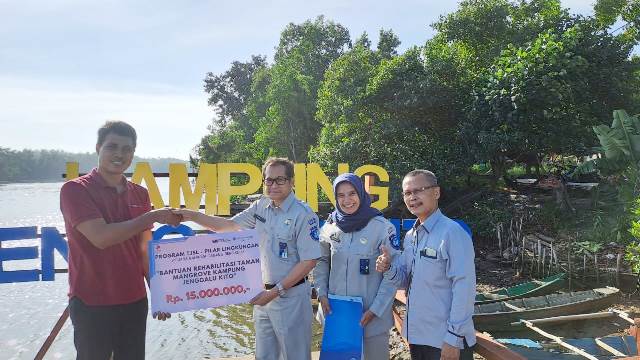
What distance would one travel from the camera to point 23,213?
44.4 metres

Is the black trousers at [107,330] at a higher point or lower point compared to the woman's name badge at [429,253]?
lower

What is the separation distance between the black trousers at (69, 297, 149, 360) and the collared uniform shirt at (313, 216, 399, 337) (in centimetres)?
135

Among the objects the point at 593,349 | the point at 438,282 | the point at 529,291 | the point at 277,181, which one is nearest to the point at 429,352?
the point at 438,282

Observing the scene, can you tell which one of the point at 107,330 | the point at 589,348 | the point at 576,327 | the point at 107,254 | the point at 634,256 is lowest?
the point at 576,327

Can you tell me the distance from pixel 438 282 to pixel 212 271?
166cm

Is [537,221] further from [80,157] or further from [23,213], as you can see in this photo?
[80,157]

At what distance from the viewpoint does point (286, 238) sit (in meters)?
3.37

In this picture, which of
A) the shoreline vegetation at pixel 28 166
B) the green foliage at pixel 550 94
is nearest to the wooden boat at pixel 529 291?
the green foliage at pixel 550 94

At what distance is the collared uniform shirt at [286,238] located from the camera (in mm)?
3336

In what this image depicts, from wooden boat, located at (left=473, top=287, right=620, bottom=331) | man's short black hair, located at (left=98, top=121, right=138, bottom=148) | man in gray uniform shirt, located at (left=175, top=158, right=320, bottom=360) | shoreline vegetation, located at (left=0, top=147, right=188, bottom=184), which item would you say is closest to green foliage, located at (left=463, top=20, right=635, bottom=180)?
wooden boat, located at (left=473, top=287, right=620, bottom=331)

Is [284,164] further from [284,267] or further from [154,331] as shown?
[154,331]

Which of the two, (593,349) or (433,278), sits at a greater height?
(433,278)

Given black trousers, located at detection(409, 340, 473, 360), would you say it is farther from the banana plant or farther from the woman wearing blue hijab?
the banana plant

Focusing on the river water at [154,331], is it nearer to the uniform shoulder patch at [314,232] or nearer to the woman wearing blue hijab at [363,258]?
the woman wearing blue hijab at [363,258]
